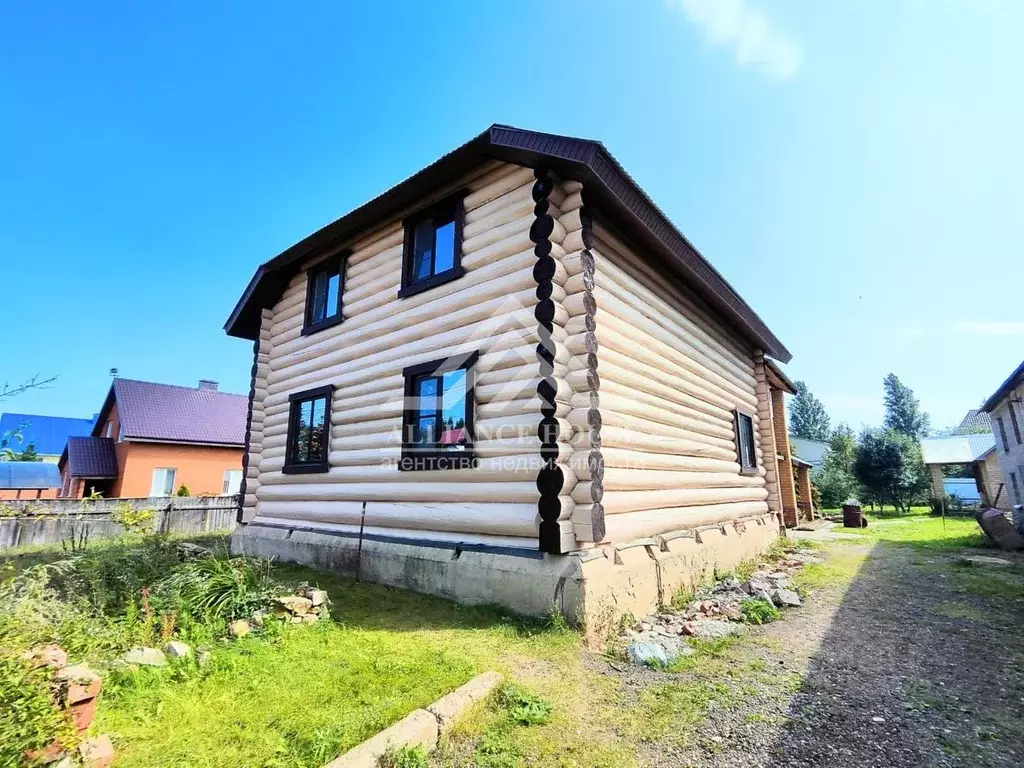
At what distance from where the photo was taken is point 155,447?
23.1 meters

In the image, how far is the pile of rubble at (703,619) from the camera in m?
4.81

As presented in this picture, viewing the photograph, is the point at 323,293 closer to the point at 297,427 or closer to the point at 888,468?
the point at 297,427

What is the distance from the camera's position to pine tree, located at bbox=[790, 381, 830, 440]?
272ft

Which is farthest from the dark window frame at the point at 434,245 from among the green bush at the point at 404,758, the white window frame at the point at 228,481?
the white window frame at the point at 228,481

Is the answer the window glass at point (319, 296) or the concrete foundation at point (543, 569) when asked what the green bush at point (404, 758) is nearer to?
the concrete foundation at point (543, 569)

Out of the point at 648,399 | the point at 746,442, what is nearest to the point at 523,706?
the point at 648,399

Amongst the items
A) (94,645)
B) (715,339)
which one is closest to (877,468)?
(715,339)

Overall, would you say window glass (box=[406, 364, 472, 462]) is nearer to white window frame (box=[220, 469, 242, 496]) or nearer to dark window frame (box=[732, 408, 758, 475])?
dark window frame (box=[732, 408, 758, 475])

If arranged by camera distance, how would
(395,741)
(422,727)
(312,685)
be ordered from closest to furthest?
(395,741), (422,727), (312,685)

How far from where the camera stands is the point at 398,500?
283 inches

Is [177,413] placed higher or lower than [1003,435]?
higher

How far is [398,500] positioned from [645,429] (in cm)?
374

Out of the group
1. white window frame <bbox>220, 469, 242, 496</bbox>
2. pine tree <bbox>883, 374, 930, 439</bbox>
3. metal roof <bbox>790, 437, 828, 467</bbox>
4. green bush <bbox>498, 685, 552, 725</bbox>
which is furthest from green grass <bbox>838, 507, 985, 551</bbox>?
pine tree <bbox>883, 374, 930, 439</bbox>

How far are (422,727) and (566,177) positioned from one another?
588 cm
